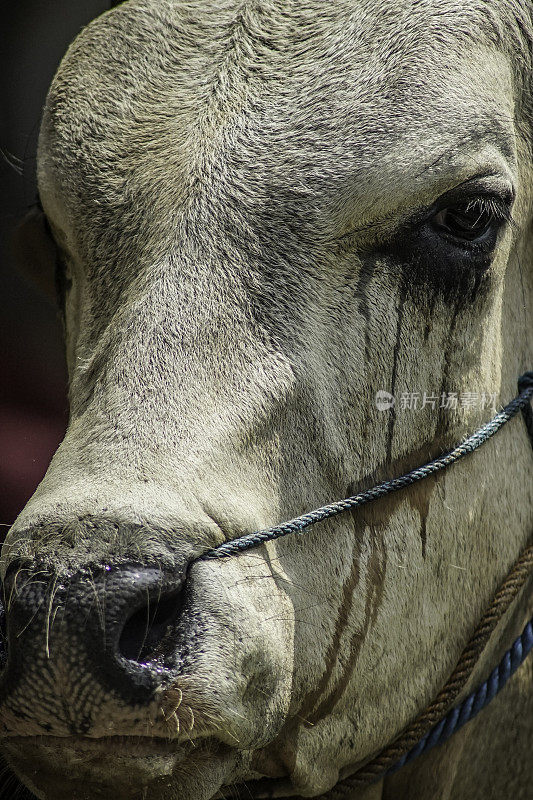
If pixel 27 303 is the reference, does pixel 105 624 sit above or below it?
below

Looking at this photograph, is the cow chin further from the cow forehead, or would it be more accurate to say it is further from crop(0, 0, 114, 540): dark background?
crop(0, 0, 114, 540): dark background

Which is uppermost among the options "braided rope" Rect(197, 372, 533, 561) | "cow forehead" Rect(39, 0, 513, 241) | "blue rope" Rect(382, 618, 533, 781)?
"cow forehead" Rect(39, 0, 513, 241)

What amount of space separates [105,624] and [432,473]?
878 mm

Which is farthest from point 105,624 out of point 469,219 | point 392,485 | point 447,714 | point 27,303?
point 27,303

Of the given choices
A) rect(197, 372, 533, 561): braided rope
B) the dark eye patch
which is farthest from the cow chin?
the dark eye patch

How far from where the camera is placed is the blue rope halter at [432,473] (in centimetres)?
187

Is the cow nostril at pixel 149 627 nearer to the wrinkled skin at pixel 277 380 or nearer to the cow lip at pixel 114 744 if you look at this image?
the wrinkled skin at pixel 277 380

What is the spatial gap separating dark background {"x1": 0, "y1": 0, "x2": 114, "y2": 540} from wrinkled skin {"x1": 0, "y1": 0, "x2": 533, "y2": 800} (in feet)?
5.28

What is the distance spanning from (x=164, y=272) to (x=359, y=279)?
1.45 feet

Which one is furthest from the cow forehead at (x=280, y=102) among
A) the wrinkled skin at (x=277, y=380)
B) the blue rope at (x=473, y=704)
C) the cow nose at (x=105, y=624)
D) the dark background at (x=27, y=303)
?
the dark background at (x=27, y=303)

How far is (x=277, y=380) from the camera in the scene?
5.93ft

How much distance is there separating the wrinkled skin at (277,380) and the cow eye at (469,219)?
0.08 ft

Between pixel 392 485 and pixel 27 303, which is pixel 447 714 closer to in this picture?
pixel 392 485

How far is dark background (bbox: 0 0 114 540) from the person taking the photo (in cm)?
379
